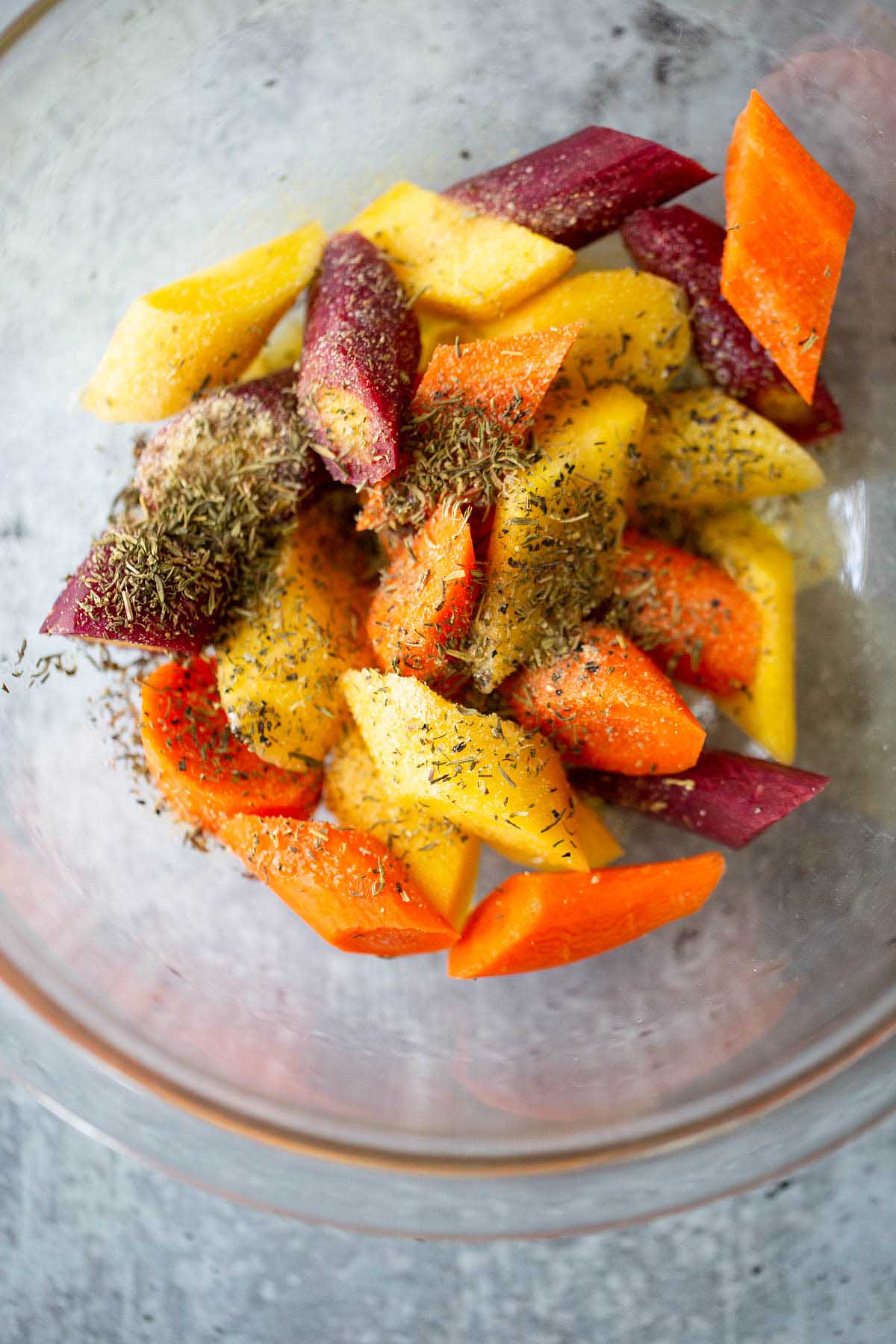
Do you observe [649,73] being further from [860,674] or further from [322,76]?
[860,674]

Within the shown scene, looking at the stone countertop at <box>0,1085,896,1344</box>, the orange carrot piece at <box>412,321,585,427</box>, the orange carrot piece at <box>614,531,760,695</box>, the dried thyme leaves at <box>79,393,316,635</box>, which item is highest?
the dried thyme leaves at <box>79,393,316,635</box>

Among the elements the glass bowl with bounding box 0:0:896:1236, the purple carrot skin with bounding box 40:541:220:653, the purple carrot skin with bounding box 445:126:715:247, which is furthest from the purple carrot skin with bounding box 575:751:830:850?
the purple carrot skin with bounding box 445:126:715:247

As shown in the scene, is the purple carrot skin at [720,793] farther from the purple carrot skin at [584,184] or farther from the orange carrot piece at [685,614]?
the purple carrot skin at [584,184]

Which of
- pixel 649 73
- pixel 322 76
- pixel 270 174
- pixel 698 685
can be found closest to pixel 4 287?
pixel 270 174

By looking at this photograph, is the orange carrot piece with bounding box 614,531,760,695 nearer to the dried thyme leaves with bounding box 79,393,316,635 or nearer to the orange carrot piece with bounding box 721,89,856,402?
the orange carrot piece with bounding box 721,89,856,402

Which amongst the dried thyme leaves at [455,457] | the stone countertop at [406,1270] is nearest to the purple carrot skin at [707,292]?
the dried thyme leaves at [455,457]

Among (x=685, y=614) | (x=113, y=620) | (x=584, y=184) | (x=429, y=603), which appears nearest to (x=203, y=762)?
(x=113, y=620)

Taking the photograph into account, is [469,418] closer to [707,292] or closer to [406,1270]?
[707,292]
